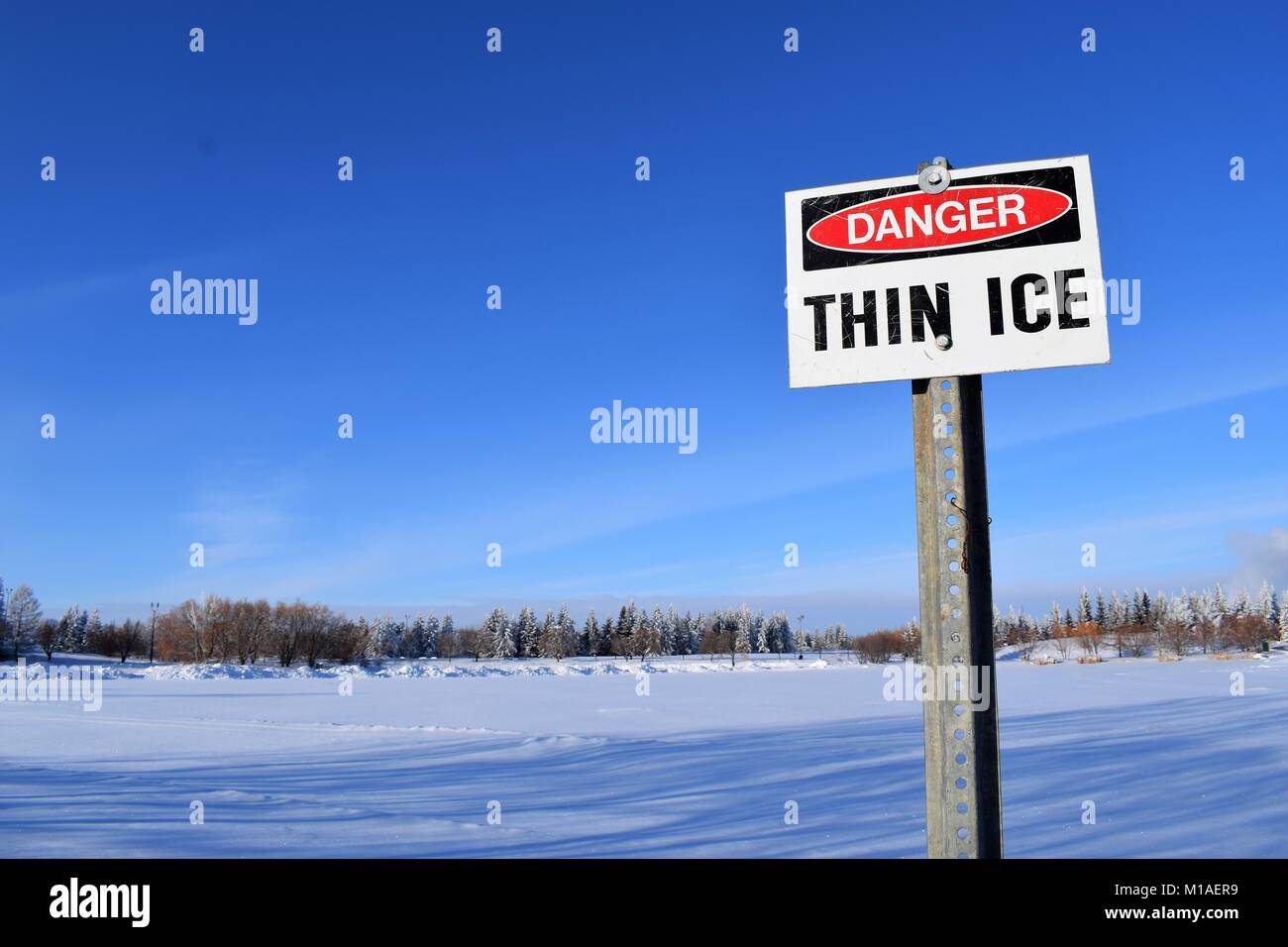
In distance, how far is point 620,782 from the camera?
934cm

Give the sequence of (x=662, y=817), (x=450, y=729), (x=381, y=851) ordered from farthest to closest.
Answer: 1. (x=450, y=729)
2. (x=662, y=817)
3. (x=381, y=851)

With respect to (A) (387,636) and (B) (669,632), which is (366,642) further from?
(B) (669,632)

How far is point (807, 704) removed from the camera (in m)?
19.9

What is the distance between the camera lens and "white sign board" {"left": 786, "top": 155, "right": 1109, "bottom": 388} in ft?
6.59

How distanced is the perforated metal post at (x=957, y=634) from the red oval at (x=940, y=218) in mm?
414

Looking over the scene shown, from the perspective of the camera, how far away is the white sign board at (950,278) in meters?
2.01

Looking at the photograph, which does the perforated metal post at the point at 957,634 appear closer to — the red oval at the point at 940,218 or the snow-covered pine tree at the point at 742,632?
the red oval at the point at 940,218

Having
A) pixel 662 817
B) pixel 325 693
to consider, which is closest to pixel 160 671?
pixel 325 693

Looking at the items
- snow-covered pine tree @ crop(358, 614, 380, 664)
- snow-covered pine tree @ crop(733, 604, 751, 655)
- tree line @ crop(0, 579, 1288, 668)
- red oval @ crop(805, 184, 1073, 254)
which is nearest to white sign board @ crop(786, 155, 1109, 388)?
red oval @ crop(805, 184, 1073, 254)

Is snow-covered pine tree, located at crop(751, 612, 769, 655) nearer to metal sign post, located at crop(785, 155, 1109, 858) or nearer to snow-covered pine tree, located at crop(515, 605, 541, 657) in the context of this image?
snow-covered pine tree, located at crop(515, 605, 541, 657)

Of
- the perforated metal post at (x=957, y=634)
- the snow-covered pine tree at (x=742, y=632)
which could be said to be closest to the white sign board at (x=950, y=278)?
the perforated metal post at (x=957, y=634)

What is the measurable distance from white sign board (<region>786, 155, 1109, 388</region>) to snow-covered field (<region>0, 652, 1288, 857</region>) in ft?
→ 17.1

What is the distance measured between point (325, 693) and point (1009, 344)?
98.5 feet
